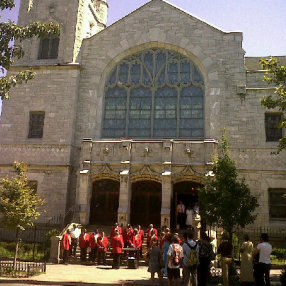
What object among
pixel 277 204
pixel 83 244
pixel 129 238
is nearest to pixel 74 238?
pixel 83 244

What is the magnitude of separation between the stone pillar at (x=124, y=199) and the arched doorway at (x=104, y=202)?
4.78 ft

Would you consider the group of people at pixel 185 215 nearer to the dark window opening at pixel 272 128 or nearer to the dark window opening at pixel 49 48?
the dark window opening at pixel 272 128

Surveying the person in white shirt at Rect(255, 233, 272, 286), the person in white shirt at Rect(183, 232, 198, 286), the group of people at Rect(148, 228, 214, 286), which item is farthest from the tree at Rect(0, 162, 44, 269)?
the person in white shirt at Rect(255, 233, 272, 286)

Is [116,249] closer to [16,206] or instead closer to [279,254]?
[16,206]

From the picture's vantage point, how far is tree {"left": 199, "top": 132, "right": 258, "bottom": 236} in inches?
565

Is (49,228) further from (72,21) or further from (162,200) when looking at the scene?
(72,21)

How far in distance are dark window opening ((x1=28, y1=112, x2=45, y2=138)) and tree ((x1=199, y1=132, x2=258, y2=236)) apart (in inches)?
530

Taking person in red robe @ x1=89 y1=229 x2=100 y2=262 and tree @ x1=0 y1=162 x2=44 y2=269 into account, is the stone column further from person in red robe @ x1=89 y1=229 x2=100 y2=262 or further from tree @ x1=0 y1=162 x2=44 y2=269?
tree @ x1=0 y1=162 x2=44 y2=269

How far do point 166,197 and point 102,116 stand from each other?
24.5 ft

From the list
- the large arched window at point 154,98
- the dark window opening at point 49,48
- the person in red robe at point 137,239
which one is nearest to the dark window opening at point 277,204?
the large arched window at point 154,98

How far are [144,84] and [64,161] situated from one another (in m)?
7.36

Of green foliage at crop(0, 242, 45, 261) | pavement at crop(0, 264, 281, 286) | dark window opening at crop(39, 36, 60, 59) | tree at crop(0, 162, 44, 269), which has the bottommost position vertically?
pavement at crop(0, 264, 281, 286)

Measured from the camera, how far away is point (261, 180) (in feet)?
70.7

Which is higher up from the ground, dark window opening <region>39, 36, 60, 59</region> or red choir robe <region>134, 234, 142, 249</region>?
dark window opening <region>39, 36, 60, 59</region>
